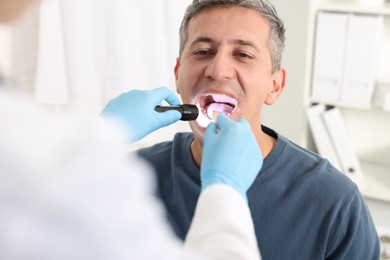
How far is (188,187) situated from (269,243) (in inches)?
9.7

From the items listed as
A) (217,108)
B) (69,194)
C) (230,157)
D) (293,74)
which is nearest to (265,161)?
(217,108)

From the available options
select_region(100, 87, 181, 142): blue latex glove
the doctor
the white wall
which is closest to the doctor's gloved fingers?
select_region(100, 87, 181, 142): blue latex glove

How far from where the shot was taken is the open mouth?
4.89 ft

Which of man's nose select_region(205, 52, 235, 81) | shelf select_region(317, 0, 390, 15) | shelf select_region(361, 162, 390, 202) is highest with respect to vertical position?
shelf select_region(317, 0, 390, 15)

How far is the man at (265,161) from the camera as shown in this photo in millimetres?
1412

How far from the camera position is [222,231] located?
2.73 ft

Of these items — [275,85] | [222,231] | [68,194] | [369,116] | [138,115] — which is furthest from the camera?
[369,116]

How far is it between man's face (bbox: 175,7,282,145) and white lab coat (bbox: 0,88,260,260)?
805 millimetres

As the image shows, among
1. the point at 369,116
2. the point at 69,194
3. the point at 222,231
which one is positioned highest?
the point at 69,194

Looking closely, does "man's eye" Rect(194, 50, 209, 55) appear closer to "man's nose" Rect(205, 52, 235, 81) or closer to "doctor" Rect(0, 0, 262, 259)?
"man's nose" Rect(205, 52, 235, 81)

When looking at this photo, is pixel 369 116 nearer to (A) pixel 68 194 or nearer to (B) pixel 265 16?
(B) pixel 265 16

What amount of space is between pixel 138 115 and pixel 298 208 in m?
0.44

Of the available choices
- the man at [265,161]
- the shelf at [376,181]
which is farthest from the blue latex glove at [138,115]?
the shelf at [376,181]

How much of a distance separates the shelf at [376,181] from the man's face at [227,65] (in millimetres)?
1166
